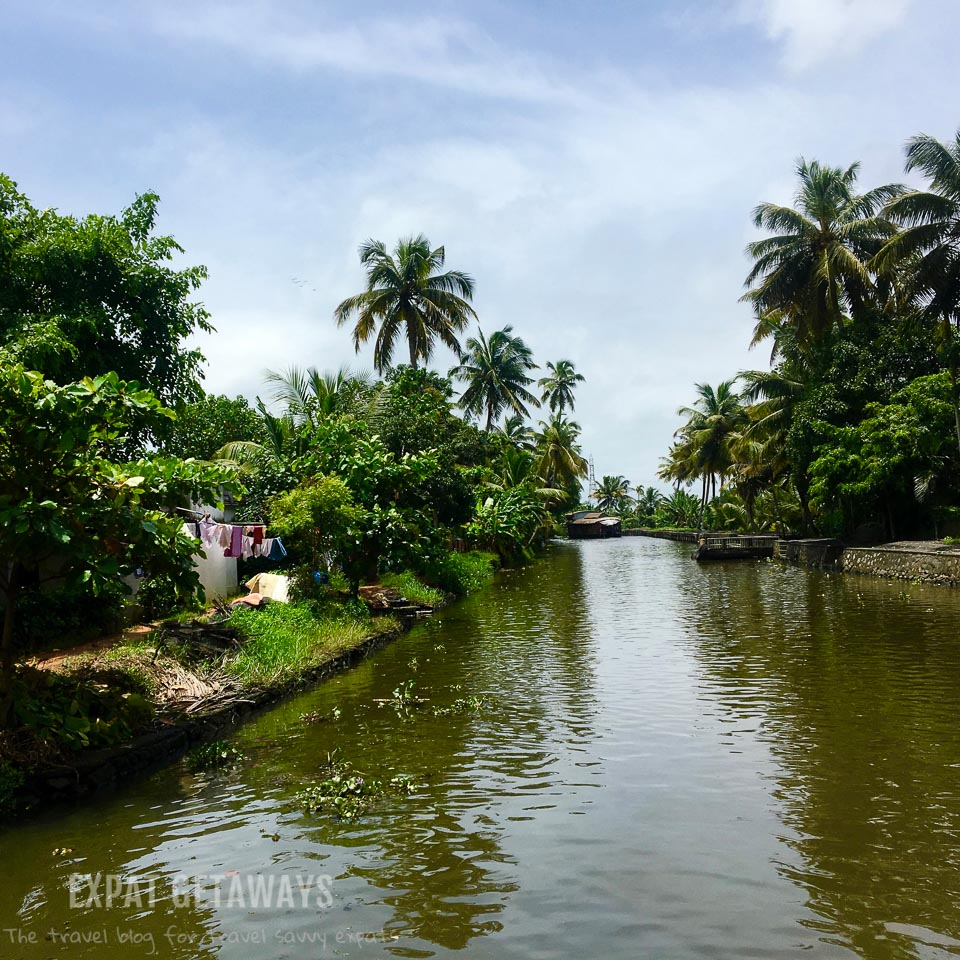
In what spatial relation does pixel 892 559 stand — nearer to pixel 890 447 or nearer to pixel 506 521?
pixel 890 447

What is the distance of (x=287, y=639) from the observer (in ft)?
44.7

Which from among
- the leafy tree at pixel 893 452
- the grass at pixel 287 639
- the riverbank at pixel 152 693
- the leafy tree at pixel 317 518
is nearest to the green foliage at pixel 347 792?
the riverbank at pixel 152 693

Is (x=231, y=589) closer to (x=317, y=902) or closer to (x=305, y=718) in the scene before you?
(x=305, y=718)

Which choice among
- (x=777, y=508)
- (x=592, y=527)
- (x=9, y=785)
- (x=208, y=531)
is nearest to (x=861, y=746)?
(x=9, y=785)

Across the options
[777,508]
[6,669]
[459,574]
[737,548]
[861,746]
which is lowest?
[861,746]

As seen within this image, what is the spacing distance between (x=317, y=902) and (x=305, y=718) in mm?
5505

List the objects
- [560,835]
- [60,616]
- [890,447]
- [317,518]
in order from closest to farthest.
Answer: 1. [560,835]
2. [60,616]
3. [317,518]
4. [890,447]

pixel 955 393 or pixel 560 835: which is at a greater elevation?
pixel 955 393

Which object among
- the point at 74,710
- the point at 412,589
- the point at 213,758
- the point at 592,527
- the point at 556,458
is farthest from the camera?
the point at 592,527

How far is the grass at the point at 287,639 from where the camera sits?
11.9 metres

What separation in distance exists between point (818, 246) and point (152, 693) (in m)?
34.3

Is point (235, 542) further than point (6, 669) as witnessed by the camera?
Yes

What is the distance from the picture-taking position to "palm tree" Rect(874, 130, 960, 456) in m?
24.6

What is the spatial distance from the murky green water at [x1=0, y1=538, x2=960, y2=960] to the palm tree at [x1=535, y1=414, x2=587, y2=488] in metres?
47.8
